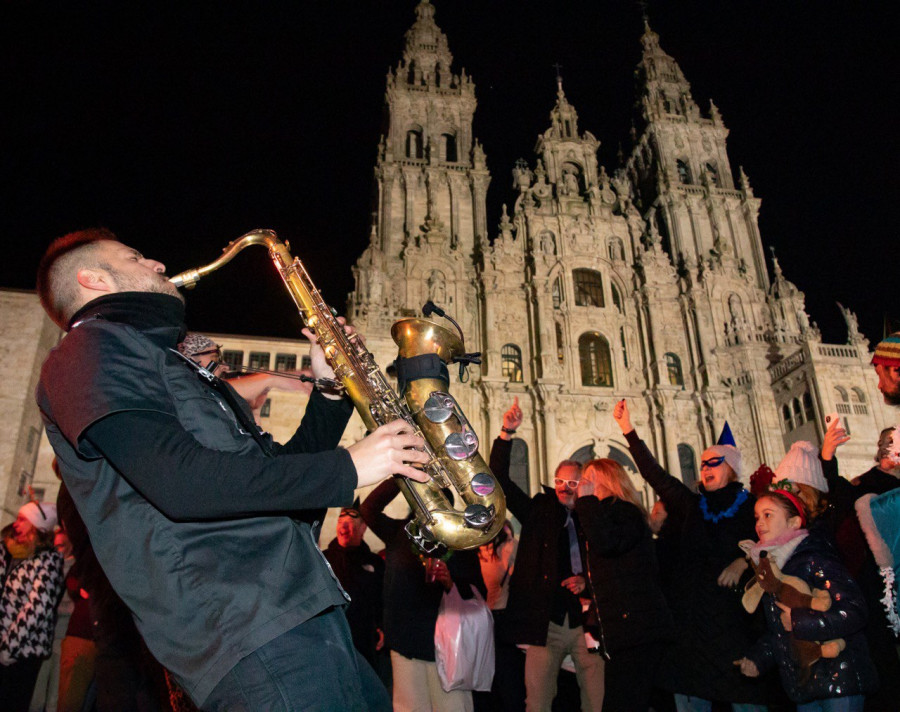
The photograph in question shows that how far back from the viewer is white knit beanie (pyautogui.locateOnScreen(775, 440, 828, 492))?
4.99 metres

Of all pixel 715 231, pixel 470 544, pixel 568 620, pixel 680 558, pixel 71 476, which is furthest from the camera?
pixel 715 231

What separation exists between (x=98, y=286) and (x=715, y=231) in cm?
3146

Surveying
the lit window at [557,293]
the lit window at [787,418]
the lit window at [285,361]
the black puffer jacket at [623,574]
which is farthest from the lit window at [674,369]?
the black puffer jacket at [623,574]

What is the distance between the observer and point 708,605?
4.64 m

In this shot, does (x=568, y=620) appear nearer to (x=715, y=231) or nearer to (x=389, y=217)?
(x=389, y=217)

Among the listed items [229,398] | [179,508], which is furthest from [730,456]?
[179,508]

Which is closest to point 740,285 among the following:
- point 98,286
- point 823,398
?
point 823,398

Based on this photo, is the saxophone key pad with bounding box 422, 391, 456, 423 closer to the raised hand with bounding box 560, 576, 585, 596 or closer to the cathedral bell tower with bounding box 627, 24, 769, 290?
the raised hand with bounding box 560, 576, 585, 596

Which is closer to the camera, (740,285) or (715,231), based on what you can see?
(740,285)

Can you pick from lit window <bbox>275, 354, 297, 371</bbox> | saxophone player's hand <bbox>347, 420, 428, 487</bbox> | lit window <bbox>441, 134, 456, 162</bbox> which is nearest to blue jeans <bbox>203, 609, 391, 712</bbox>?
saxophone player's hand <bbox>347, 420, 428, 487</bbox>

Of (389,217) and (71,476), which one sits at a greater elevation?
(389,217)

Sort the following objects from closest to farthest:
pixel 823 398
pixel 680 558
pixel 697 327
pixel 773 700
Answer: pixel 773 700 < pixel 680 558 < pixel 823 398 < pixel 697 327

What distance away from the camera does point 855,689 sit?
3.65m

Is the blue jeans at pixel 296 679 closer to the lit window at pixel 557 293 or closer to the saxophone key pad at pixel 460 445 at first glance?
the saxophone key pad at pixel 460 445
